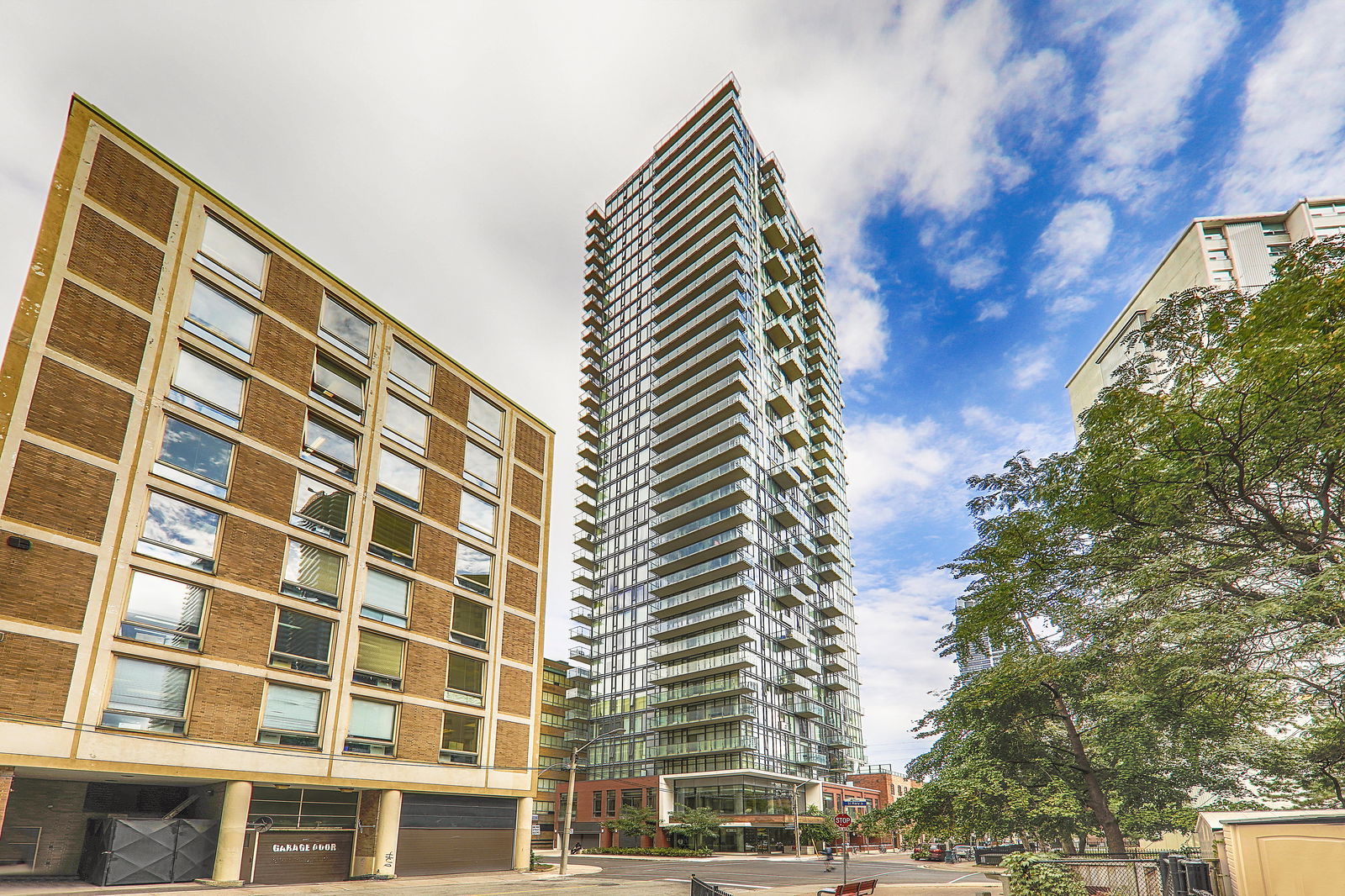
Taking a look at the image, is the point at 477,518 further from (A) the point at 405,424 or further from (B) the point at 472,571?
(A) the point at 405,424

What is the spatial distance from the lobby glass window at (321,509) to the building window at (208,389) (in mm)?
3536

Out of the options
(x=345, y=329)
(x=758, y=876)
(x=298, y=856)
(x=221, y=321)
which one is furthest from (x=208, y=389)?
(x=758, y=876)

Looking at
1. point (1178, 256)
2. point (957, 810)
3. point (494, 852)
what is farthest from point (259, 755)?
point (1178, 256)

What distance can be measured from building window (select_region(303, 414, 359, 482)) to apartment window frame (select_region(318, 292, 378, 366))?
3712 mm

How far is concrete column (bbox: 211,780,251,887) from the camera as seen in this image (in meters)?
24.2

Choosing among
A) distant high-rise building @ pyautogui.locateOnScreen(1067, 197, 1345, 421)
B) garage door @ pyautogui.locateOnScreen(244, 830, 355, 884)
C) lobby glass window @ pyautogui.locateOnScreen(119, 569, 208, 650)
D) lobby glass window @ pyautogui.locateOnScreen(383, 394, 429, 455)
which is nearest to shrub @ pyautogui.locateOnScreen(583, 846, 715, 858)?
garage door @ pyautogui.locateOnScreen(244, 830, 355, 884)

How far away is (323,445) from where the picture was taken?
102 ft

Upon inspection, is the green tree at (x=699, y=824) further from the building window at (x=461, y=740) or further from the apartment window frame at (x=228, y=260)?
the apartment window frame at (x=228, y=260)

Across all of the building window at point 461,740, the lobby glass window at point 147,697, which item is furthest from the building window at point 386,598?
the lobby glass window at point 147,697

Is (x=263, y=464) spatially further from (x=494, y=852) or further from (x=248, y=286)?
(x=494, y=852)

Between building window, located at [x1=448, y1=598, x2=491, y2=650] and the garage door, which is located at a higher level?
building window, located at [x1=448, y1=598, x2=491, y2=650]

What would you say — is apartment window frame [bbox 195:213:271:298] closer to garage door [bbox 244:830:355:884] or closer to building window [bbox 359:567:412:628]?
building window [bbox 359:567:412:628]

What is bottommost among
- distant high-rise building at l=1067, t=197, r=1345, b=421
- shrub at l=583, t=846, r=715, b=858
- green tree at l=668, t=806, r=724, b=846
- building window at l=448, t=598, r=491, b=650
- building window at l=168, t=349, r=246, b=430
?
shrub at l=583, t=846, r=715, b=858

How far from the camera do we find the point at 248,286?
29.8m
